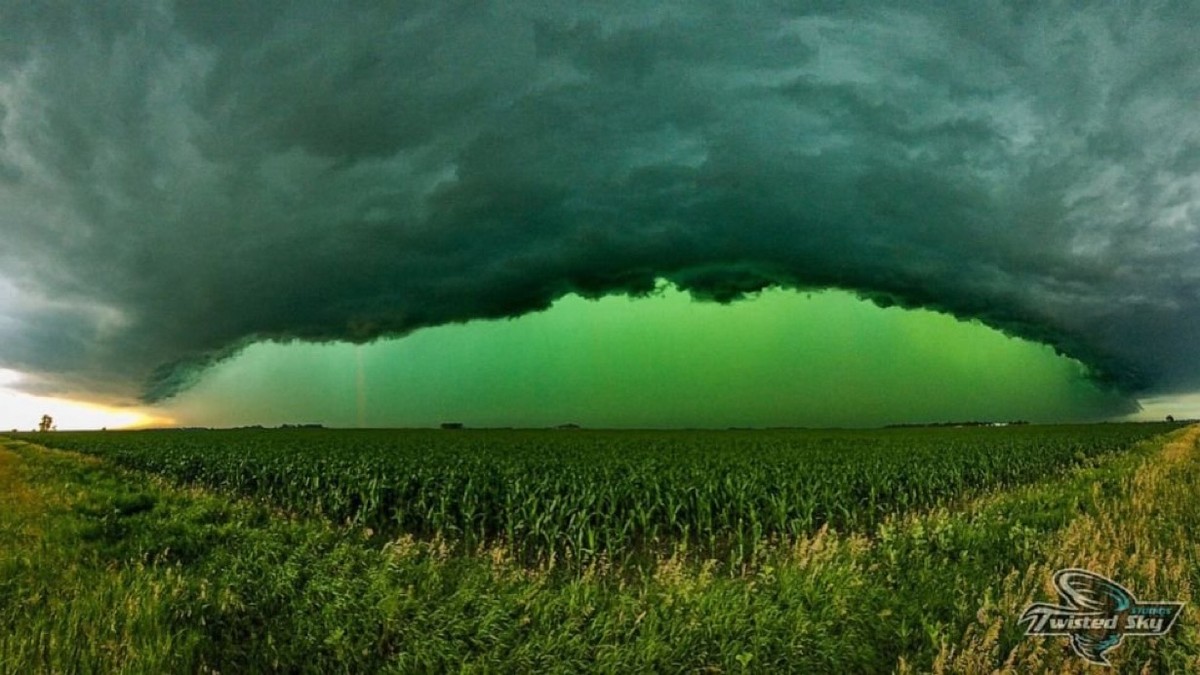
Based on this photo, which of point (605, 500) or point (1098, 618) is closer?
point (1098, 618)

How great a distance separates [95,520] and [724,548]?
12.6m

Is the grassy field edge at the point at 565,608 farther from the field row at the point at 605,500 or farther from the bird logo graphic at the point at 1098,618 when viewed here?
the field row at the point at 605,500

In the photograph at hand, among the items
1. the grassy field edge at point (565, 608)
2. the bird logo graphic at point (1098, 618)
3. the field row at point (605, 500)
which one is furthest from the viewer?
the field row at point (605, 500)

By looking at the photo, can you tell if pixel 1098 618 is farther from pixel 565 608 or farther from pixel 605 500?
pixel 605 500

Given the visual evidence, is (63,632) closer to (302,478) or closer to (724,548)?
(724,548)

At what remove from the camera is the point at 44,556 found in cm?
1191

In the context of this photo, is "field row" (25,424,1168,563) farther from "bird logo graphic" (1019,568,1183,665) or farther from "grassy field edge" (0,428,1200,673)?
"bird logo graphic" (1019,568,1183,665)

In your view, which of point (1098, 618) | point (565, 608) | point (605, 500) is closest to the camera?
point (1098, 618)

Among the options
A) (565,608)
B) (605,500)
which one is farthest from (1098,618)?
(605,500)

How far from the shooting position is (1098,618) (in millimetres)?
7504

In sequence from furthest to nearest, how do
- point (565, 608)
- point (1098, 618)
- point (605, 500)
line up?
1. point (605, 500)
2. point (565, 608)
3. point (1098, 618)

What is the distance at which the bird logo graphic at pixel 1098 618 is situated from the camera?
7039 mm

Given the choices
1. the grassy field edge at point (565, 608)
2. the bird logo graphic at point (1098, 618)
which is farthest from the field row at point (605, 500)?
the bird logo graphic at point (1098, 618)

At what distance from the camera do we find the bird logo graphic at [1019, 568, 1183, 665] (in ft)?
23.1
